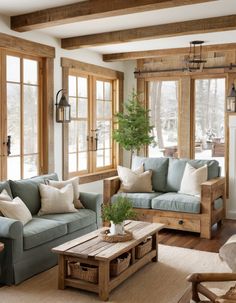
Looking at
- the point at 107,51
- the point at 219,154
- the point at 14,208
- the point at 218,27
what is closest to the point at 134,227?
the point at 14,208

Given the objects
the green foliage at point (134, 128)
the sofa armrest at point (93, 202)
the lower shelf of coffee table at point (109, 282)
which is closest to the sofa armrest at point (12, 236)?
the lower shelf of coffee table at point (109, 282)

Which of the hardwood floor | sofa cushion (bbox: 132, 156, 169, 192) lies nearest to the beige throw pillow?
sofa cushion (bbox: 132, 156, 169, 192)

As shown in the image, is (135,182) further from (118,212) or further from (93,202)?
(118,212)

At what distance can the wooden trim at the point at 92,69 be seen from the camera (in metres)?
5.98

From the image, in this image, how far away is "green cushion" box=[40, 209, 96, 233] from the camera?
4.41 metres

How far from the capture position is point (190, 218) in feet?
17.6

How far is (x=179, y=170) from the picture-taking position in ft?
19.8

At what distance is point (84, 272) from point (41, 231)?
2.29 ft

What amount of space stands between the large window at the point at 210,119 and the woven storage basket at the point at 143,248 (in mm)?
2944

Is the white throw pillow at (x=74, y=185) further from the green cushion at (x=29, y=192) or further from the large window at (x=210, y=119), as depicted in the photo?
the large window at (x=210, y=119)

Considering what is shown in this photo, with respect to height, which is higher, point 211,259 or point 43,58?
point 43,58

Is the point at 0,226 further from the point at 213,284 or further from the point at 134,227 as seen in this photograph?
the point at 213,284

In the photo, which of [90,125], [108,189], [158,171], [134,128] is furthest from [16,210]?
[134,128]

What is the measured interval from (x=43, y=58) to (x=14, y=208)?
243 centimetres
